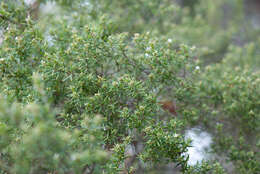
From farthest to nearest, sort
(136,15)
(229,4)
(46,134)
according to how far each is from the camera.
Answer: (229,4)
(136,15)
(46,134)

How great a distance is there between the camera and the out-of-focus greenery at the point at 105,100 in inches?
80.7

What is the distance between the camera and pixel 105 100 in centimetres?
276

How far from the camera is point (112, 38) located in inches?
117

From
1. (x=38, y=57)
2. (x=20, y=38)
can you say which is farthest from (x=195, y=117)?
(x=20, y=38)

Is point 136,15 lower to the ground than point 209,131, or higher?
higher

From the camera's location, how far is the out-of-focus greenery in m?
2.05

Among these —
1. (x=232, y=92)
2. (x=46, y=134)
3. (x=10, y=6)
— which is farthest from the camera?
(x=232, y=92)

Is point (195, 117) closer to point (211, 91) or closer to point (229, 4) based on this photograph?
point (211, 91)

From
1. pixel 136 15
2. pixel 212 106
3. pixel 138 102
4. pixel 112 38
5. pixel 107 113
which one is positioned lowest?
pixel 107 113

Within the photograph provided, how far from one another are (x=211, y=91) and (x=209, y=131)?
0.66m

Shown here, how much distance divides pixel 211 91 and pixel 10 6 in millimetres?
3169

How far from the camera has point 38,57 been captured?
122 inches

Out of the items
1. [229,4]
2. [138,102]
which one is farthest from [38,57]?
[229,4]

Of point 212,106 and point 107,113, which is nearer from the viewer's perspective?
point 107,113
